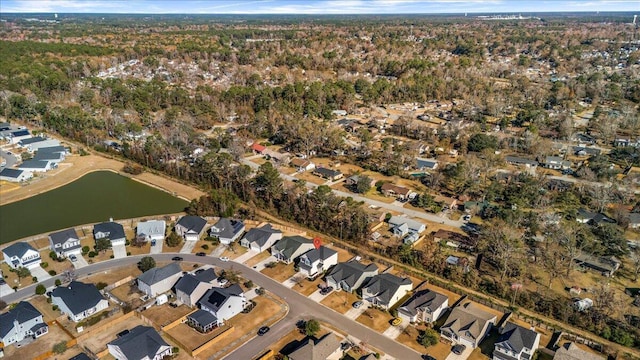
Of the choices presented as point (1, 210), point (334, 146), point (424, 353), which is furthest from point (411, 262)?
point (1, 210)

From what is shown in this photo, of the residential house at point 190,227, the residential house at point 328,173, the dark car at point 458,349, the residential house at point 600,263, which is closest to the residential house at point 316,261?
the residential house at point 190,227

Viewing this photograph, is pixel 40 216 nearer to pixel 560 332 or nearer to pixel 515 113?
pixel 560 332

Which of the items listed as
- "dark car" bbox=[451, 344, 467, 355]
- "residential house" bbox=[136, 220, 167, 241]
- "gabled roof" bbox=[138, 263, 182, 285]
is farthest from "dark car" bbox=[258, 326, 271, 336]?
"residential house" bbox=[136, 220, 167, 241]

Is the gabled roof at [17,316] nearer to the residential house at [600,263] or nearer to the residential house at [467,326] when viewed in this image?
the residential house at [467,326]

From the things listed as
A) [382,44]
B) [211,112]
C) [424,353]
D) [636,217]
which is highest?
[382,44]

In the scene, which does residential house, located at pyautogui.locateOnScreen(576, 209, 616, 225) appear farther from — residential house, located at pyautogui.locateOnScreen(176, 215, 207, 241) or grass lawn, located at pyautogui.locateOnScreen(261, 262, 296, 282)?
residential house, located at pyautogui.locateOnScreen(176, 215, 207, 241)

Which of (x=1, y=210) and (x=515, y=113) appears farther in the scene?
(x=515, y=113)

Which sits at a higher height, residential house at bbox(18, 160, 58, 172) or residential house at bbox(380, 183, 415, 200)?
residential house at bbox(18, 160, 58, 172)
